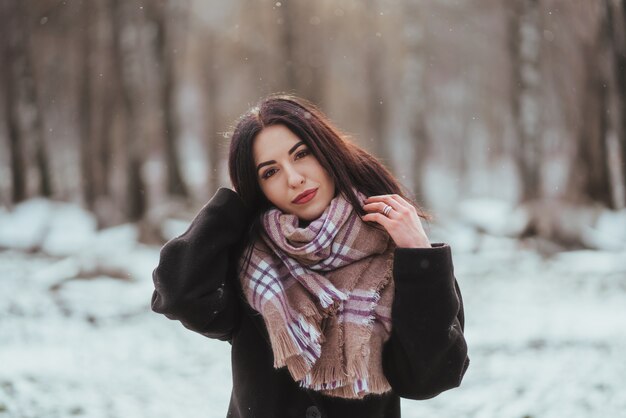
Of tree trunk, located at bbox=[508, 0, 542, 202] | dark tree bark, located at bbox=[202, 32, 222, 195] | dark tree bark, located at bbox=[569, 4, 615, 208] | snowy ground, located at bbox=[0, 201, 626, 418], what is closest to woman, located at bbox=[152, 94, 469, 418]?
snowy ground, located at bbox=[0, 201, 626, 418]

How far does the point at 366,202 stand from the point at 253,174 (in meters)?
0.33

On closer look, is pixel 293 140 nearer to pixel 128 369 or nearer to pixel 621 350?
pixel 128 369

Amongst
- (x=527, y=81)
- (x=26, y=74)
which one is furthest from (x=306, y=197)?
(x=26, y=74)

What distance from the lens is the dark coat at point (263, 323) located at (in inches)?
65.1

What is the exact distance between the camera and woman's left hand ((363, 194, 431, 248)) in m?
1.72

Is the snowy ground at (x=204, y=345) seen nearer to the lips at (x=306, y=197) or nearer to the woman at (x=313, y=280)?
the woman at (x=313, y=280)

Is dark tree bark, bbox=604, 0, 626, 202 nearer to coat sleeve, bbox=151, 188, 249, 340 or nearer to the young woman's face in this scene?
the young woman's face

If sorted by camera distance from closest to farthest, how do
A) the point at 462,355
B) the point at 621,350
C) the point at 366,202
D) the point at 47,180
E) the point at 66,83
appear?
the point at 462,355
the point at 366,202
the point at 621,350
the point at 47,180
the point at 66,83

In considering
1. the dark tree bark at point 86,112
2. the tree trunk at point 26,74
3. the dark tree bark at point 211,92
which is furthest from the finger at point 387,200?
the dark tree bark at point 211,92

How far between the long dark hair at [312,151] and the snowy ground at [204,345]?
10.3 ft

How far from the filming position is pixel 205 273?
1.79 metres

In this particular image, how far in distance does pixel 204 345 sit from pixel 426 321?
5.10m

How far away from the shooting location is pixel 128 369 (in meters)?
5.65

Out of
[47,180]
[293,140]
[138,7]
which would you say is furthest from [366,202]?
[47,180]
